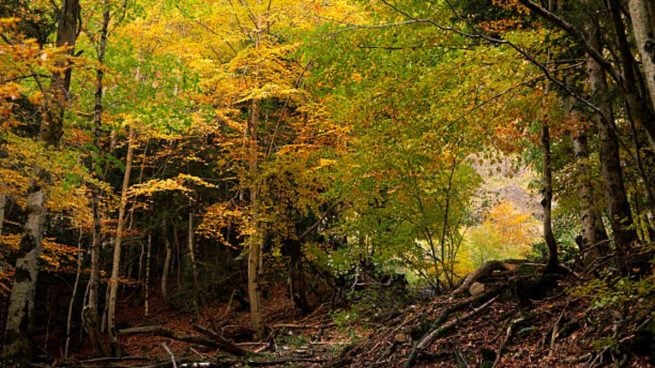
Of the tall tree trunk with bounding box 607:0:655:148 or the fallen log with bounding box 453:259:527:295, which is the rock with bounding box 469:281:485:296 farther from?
the tall tree trunk with bounding box 607:0:655:148

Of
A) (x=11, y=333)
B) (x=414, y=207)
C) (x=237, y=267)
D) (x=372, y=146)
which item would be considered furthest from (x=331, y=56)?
(x=237, y=267)

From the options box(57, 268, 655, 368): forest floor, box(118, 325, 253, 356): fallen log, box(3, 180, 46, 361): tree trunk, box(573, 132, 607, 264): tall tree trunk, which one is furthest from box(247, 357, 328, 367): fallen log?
box(573, 132, 607, 264): tall tree trunk

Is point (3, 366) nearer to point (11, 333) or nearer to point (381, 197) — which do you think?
point (11, 333)

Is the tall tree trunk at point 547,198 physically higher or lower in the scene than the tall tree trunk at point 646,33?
lower

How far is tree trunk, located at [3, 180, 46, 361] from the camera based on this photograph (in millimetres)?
7887

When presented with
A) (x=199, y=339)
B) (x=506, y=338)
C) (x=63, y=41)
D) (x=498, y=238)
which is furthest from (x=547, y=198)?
(x=498, y=238)

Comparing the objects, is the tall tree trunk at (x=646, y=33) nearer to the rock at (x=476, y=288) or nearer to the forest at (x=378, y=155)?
the forest at (x=378, y=155)

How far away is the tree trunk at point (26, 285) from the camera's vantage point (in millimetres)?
7887

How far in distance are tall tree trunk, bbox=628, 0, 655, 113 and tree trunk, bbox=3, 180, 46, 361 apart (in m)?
8.40

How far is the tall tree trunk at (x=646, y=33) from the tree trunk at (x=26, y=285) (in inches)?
331

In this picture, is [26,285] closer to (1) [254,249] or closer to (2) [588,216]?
(1) [254,249]

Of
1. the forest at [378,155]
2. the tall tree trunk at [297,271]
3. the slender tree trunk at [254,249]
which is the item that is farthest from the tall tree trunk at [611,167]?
the tall tree trunk at [297,271]

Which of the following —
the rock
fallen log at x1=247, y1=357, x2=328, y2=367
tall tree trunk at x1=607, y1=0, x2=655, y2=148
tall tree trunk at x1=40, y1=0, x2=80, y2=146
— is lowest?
fallen log at x1=247, y1=357, x2=328, y2=367

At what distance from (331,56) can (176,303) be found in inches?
729
